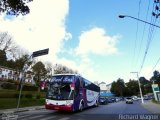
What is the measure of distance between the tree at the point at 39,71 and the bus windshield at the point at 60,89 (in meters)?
71.7

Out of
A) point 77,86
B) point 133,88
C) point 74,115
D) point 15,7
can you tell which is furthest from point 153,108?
point 133,88

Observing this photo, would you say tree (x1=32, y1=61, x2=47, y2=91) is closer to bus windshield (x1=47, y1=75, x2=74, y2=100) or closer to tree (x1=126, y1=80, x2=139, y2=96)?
bus windshield (x1=47, y1=75, x2=74, y2=100)

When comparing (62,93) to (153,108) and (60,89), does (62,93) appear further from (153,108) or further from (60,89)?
(153,108)

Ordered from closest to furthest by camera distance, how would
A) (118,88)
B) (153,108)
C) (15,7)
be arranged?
(15,7) < (153,108) < (118,88)

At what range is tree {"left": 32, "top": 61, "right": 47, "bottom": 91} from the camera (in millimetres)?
95375

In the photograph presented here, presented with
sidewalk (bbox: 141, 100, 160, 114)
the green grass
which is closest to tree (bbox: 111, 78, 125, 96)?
sidewalk (bbox: 141, 100, 160, 114)

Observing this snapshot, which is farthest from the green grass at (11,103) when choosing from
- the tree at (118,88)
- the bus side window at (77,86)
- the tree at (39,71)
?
the tree at (118,88)

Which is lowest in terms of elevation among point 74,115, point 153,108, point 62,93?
point 74,115

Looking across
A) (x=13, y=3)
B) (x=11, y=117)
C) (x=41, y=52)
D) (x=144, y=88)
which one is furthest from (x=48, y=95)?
(x=144, y=88)

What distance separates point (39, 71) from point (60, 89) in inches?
2903

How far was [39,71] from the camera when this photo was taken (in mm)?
96500

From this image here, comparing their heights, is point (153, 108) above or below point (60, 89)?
below

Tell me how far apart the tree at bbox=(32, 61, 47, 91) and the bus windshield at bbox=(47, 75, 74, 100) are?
235ft

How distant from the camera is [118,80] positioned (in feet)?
566
